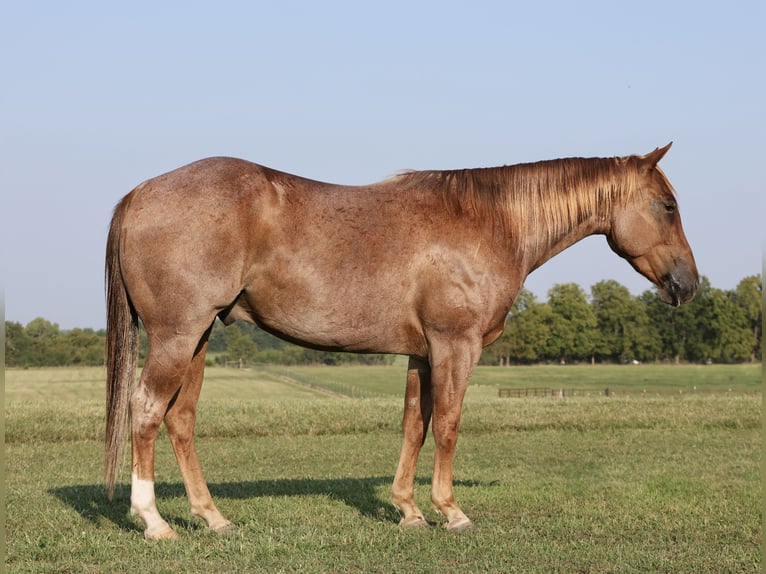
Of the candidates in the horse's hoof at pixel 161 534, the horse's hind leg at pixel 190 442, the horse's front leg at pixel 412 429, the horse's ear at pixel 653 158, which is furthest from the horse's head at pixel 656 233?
the horse's hoof at pixel 161 534

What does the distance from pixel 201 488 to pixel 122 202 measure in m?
2.45

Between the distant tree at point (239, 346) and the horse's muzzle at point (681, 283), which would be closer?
the horse's muzzle at point (681, 283)

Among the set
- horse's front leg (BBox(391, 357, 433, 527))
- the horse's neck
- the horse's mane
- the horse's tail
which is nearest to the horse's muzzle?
the horse's neck

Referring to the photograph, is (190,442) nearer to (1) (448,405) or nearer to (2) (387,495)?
(1) (448,405)

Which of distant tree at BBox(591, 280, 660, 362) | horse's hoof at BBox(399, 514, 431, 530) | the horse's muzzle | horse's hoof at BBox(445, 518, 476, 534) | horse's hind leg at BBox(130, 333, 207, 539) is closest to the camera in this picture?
horse's hind leg at BBox(130, 333, 207, 539)

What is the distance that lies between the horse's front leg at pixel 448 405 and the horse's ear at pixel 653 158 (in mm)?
2283

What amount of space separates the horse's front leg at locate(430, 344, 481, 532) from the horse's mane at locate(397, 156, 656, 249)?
1.22 m

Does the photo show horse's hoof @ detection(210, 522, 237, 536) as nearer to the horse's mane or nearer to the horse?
the horse

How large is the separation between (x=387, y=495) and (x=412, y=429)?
188 centimetres

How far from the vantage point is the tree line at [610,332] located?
99.7 m

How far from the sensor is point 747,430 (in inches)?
830

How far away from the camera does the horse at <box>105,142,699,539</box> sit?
626 cm

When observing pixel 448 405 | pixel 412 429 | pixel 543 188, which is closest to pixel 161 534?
pixel 412 429

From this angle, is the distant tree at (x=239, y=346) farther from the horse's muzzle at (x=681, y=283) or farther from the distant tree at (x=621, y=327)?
the horse's muzzle at (x=681, y=283)
